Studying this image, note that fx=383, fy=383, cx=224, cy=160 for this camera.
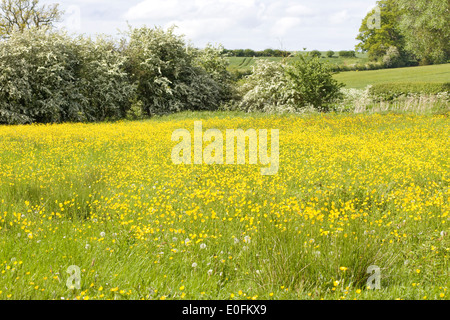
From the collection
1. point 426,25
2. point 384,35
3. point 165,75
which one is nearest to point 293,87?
point 165,75

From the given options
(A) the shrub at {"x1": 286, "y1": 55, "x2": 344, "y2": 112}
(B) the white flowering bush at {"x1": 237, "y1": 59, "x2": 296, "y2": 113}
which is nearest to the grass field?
(A) the shrub at {"x1": 286, "y1": 55, "x2": 344, "y2": 112}

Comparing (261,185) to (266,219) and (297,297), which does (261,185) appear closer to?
(266,219)

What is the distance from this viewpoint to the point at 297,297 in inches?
137

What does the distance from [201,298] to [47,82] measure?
2283cm

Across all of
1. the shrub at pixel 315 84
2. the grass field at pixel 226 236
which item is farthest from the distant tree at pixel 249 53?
the grass field at pixel 226 236

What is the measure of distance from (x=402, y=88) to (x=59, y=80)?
2410 cm

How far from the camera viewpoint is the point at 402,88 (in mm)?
29094

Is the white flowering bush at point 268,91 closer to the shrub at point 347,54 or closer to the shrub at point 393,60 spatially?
the shrub at point 393,60

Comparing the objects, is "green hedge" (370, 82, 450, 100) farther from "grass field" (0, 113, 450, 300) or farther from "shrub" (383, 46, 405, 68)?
"shrub" (383, 46, 405, 68)

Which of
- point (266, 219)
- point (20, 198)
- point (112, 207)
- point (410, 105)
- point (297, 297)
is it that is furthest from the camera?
point (410, 105)

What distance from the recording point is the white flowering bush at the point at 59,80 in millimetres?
21859
